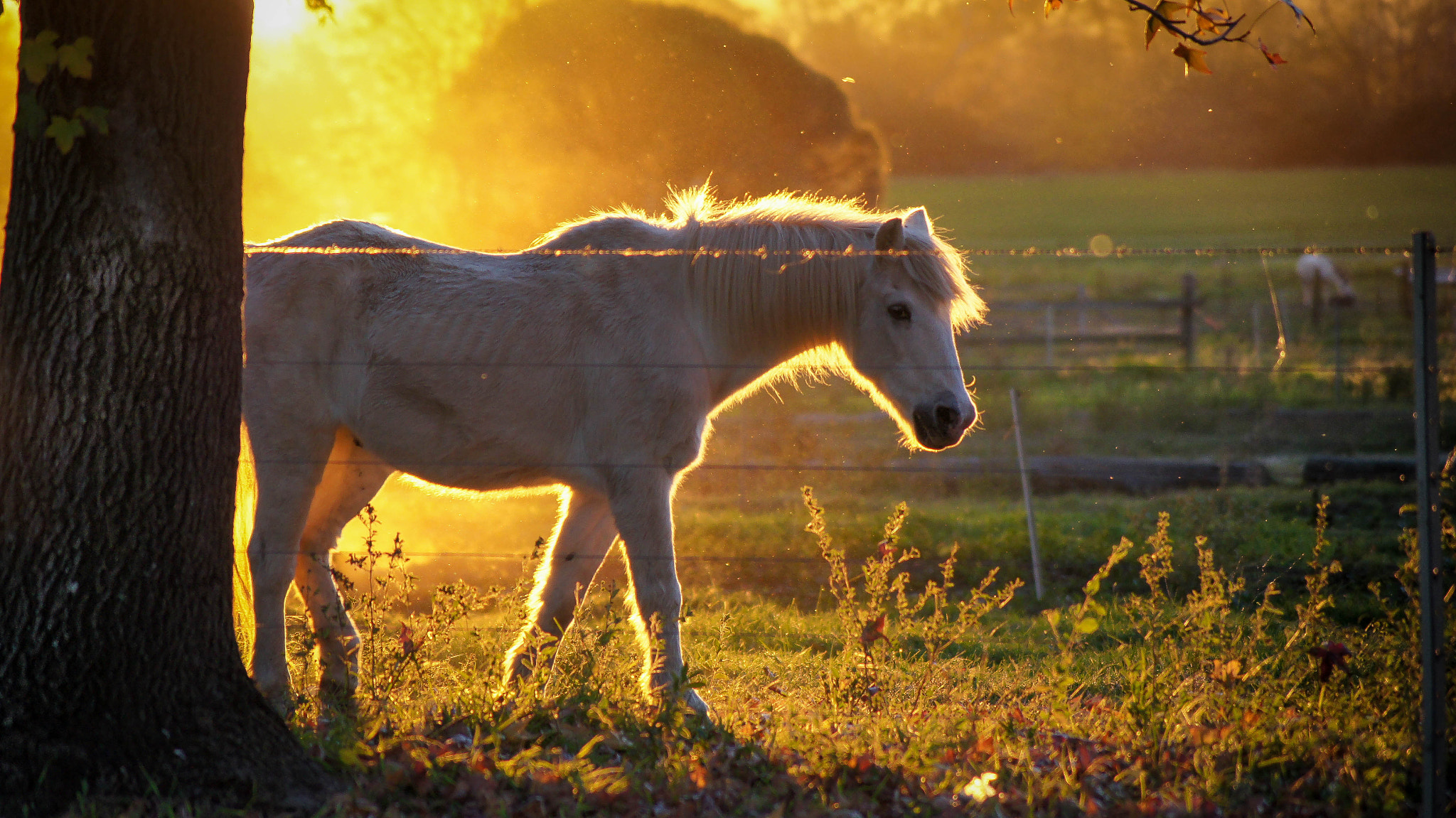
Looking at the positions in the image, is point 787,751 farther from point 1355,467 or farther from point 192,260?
point 1355,467

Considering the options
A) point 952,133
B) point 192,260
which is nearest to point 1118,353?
point 952,133

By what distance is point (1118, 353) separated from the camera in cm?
1770

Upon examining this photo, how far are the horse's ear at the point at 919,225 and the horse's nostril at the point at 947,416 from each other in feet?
2.22

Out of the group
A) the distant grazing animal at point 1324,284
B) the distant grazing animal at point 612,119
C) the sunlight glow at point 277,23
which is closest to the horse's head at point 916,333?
the sunlight glow at point 277,23

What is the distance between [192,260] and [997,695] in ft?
11.0

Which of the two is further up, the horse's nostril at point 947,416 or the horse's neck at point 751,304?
the horse's neck at point 751,304

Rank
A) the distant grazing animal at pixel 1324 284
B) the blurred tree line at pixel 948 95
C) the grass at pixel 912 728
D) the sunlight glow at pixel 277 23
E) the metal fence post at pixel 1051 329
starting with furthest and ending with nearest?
the distant grazing animal at pixel 1324 284
the metal fence post at pixel 1051 329
the blurred tree line at pixel 948 95
the sunlight glow at pixel 277 23
the grass at pixel 912 728

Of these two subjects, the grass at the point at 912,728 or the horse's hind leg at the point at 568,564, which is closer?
the grass at the point at 912,728

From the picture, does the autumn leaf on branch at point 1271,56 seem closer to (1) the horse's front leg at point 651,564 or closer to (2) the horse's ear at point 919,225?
(2) the horse's ear at point 919,225

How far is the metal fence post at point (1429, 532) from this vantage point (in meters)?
2.75

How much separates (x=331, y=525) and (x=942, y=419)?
8.82 feet

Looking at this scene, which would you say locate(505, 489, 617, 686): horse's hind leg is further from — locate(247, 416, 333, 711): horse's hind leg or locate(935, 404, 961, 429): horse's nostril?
locate(935, 404, 961, 429): horse's nostril

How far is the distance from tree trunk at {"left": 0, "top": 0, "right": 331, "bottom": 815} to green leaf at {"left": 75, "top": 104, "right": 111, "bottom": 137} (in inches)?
5.9

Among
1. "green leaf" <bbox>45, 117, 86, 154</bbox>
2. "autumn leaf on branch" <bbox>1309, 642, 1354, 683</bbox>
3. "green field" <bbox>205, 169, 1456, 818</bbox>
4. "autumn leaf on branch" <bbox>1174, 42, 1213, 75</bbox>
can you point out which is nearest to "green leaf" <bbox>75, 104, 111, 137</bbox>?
"green leaf" <bbox>45, 117, 86, 154</bbox>
